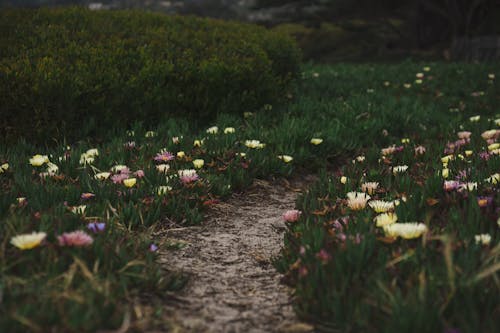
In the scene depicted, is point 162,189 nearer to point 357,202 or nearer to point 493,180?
point 357,202

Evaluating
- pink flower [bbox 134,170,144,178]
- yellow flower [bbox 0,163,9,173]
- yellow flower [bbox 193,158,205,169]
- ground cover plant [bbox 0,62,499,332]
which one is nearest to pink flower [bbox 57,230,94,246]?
ground cover plant [bbox 0,62,499,332]

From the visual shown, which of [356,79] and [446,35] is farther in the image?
[446,35]

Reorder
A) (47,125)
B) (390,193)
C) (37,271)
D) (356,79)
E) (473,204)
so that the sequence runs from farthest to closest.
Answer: (356,79), (47,125), (390,193), (473,204), (37,271)

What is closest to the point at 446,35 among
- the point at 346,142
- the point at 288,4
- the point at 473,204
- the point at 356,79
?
the point at 288,4

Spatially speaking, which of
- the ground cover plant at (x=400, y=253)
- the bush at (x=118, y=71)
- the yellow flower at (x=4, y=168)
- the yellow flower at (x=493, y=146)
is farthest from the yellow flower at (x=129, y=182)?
the yellow flower at (x=493, y=146)

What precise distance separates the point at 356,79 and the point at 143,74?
15.1ft

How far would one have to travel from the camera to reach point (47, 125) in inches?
194

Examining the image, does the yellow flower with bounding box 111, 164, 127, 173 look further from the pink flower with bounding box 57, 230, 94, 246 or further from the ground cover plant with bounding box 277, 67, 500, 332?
the pink flower with bounding box 57, 230, 94, 246

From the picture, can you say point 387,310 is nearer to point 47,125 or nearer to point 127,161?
point 127,161

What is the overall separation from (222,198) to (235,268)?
3.97 ft

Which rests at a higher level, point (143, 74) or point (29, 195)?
point (143, 74)

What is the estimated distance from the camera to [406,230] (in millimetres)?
2115

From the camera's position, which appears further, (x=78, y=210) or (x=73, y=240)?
(x=78, y=210)

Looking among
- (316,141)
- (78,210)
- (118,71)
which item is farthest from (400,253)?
(118,71)
